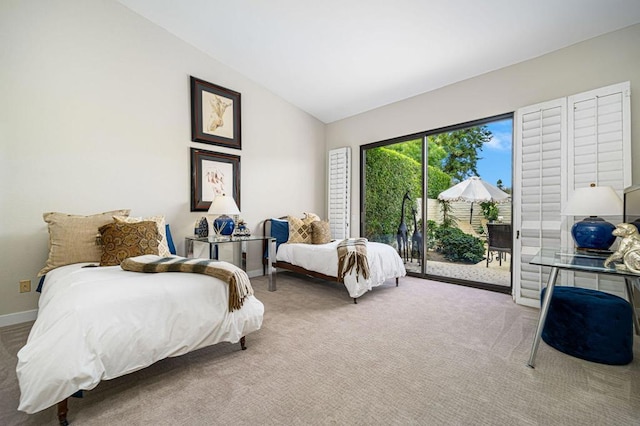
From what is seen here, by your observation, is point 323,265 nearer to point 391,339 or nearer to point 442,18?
point 391,339

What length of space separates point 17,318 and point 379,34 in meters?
A: 4.61

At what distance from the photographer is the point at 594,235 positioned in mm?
2418

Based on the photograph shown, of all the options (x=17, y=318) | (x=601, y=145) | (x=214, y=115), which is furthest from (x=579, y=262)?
(x=17, y=318)

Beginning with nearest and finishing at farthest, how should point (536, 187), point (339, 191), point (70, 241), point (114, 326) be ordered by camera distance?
point (114, 326) → point (70, 241) → point (536, 187) → point (339, 191)

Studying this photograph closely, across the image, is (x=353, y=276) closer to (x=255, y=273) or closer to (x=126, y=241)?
(x=255, y=273)

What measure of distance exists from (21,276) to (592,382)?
460cm

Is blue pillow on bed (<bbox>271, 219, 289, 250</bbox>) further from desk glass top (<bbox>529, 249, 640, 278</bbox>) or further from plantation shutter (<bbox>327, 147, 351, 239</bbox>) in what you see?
desk glass top (<bbox>529, 249, 640, 278</bbox>)

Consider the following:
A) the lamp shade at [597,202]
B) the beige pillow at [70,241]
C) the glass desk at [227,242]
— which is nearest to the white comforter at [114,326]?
the beige pillow at [70,241]

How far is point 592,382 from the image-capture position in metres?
1.67

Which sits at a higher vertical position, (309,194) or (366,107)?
(366,107)

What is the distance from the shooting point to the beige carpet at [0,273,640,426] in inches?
54.9

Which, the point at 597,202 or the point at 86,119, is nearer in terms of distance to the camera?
the point at 597,202

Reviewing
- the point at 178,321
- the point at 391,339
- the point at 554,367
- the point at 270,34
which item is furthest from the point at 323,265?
the point at 270,34

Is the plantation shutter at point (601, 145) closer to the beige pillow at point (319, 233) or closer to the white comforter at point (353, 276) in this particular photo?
the white comforter at point (353, 276)
